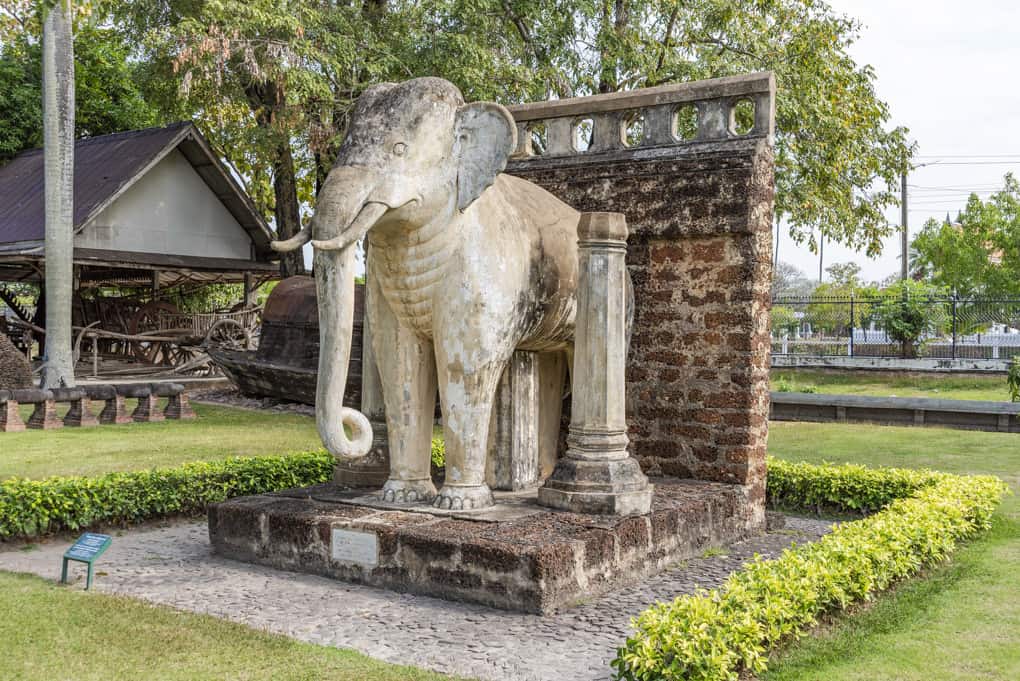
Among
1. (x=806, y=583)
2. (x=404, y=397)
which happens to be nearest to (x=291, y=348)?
(x=404, y=397)

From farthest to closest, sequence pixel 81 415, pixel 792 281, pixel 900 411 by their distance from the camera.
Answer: pixel 792 281 → pixel 900 411 → pixel 81 415

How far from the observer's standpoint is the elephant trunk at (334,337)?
490 cm

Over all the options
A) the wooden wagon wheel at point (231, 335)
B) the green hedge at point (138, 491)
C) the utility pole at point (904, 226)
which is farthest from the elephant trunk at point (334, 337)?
the utility pole at point (904, 226)

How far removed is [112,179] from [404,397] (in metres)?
14.6

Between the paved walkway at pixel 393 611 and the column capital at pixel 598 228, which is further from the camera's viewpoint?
the column capital at pixel 598 228

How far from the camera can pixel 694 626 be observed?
371 centimetres

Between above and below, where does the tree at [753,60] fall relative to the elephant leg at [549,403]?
above

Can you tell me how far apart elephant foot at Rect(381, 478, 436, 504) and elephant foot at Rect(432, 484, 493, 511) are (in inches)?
6.8

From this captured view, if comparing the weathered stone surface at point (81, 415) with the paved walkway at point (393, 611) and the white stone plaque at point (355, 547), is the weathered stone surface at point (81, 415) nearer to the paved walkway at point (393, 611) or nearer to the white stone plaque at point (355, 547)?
the paved walkway at point (393, 611)

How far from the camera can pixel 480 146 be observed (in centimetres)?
520

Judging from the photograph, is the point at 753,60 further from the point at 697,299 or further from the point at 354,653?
the point at 354,653

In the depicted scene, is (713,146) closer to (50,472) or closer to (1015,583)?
(1015,583)

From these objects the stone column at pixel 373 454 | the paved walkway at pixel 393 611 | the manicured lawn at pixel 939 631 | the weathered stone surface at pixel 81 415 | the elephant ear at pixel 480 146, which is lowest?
the paved walkway at pixel 393 611

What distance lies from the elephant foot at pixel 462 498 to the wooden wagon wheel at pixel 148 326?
603 inches
